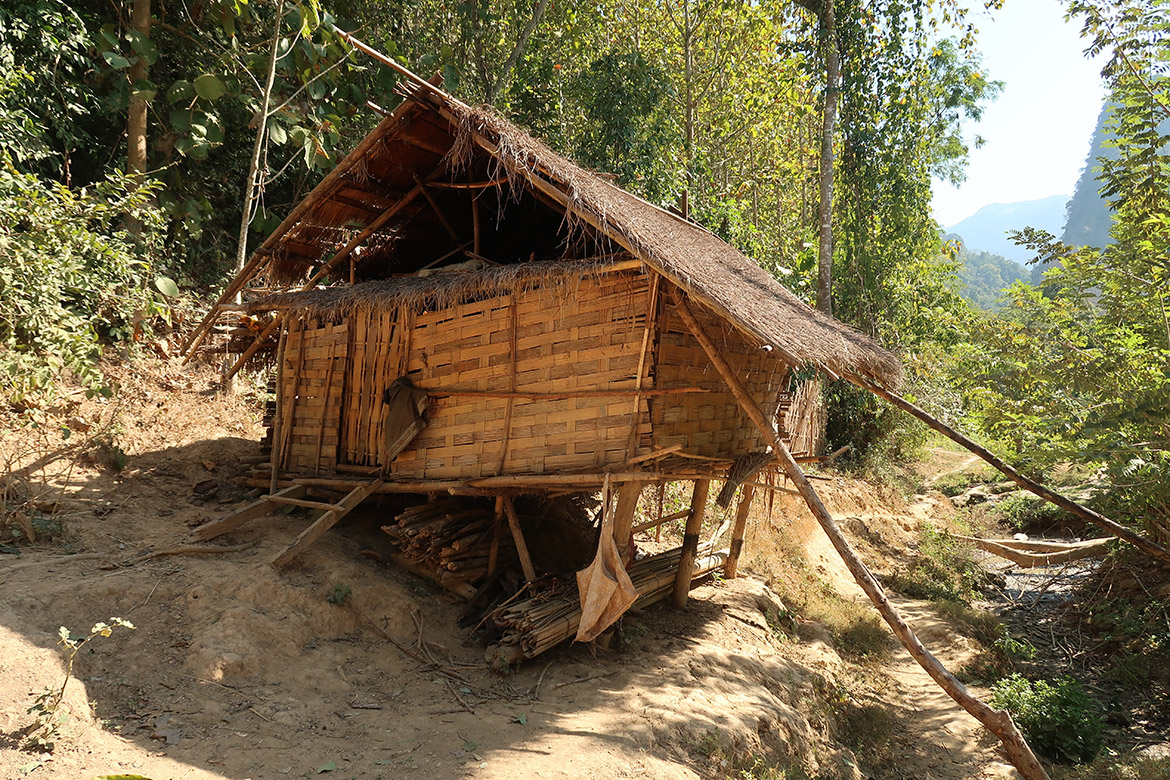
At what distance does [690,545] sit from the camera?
25.7 feet

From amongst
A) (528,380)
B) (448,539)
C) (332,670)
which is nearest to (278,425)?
(448,539)

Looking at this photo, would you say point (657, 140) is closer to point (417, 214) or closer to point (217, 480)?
point (417, 214)

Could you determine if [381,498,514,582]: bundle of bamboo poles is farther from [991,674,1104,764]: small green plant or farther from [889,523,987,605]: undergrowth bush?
[889,523,987,605]: undergrowth bush

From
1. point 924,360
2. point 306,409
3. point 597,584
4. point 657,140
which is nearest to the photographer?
point 597,584

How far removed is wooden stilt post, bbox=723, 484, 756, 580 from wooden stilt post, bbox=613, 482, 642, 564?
111 inches

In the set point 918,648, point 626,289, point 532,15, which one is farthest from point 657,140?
point 918,648

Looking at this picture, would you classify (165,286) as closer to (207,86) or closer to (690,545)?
(207,86)

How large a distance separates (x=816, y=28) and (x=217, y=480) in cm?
1580

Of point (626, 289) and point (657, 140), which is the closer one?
point (626, 289)

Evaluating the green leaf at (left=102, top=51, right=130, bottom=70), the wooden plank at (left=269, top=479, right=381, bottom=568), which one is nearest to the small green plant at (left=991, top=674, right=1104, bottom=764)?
the wooden plank at (left=269, top=479, right=381, bottom=568)

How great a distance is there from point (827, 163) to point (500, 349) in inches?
445

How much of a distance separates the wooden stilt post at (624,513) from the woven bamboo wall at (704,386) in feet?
1.99

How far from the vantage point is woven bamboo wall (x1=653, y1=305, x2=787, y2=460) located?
227 inches

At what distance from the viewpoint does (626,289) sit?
573cm
